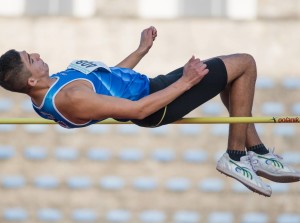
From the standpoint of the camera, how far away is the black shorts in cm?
478

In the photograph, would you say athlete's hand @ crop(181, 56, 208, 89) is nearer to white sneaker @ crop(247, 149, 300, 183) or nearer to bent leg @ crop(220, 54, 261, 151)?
bent leg @ crop(220, 54, 261, 151)

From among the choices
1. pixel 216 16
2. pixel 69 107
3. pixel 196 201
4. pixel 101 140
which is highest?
pixel 69 107

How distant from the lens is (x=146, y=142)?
26.4ft

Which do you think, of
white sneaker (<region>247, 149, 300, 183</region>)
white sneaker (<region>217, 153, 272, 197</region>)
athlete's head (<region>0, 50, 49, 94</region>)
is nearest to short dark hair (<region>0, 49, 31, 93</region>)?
athlete's head (<region>0, 50, 49, 94</region>)

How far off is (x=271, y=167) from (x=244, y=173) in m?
0.17

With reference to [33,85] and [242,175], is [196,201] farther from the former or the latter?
[33,85]

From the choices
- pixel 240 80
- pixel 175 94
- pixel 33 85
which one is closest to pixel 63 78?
pixel 33 85

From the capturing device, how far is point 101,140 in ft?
26.5

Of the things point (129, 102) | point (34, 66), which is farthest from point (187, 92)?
point (34, 66)

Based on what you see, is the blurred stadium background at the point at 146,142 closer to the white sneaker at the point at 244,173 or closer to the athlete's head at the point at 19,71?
the white sneaker at the point at 244,173

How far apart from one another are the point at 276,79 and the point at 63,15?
1.75 meters

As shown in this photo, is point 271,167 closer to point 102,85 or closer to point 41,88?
point 102,85

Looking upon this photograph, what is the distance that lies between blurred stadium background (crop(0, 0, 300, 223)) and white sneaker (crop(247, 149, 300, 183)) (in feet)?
9.69

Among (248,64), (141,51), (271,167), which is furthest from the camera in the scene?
(141,51)
